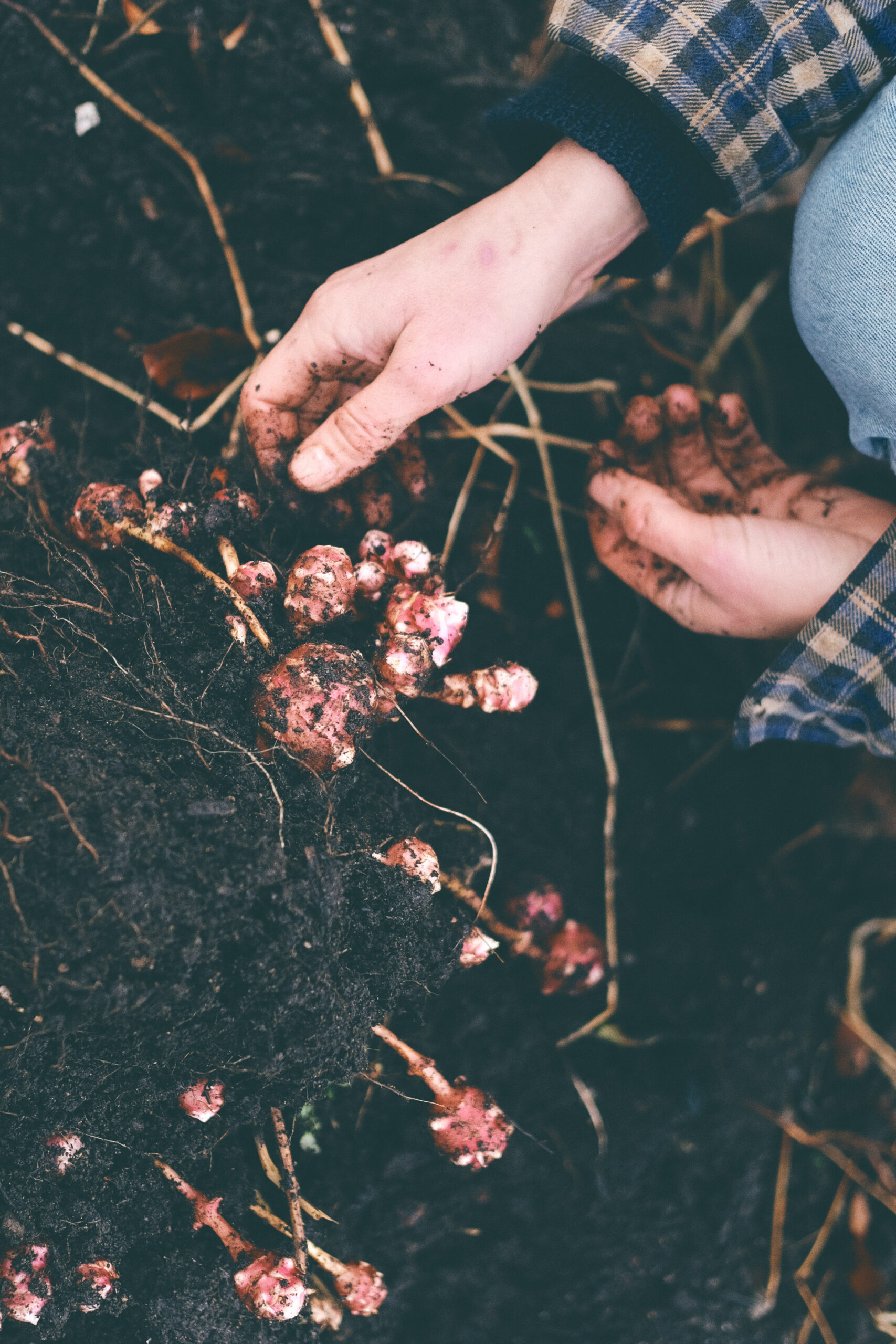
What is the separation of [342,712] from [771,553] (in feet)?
1.82

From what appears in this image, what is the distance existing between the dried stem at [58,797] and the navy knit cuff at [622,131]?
84 cm

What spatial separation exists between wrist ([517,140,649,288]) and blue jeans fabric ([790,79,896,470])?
20 centimetres

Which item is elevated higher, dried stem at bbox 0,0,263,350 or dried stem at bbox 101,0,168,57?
dried stem at bbox 101,0,168,57

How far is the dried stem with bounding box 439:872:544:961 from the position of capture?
3.00ft

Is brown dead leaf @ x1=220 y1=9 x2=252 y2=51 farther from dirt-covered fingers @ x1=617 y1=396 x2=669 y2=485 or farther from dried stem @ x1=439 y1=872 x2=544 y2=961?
dried stem @ x1=439 y1=872 x2=544 y2=961

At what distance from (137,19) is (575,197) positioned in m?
0.64

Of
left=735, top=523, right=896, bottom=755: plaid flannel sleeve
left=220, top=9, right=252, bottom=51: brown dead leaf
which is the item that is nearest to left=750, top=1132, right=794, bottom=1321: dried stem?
left=735, top=523, right=896, bottom=755: plaid flannel sleeve

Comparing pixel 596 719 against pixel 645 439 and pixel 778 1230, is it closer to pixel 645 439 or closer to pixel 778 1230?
pixel 645 439

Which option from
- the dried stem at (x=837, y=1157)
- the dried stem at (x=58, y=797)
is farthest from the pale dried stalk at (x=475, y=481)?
the dried stem at (x=837, y=1157)

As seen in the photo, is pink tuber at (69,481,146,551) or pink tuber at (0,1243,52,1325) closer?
pink tuber at (0,1243,52,1325)

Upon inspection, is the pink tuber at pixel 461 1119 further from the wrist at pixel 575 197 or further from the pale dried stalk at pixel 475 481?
the wrist at pixel 575 197

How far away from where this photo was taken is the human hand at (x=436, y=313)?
32.8 inches

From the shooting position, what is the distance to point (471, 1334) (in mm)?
1029

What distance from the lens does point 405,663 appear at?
831mm
